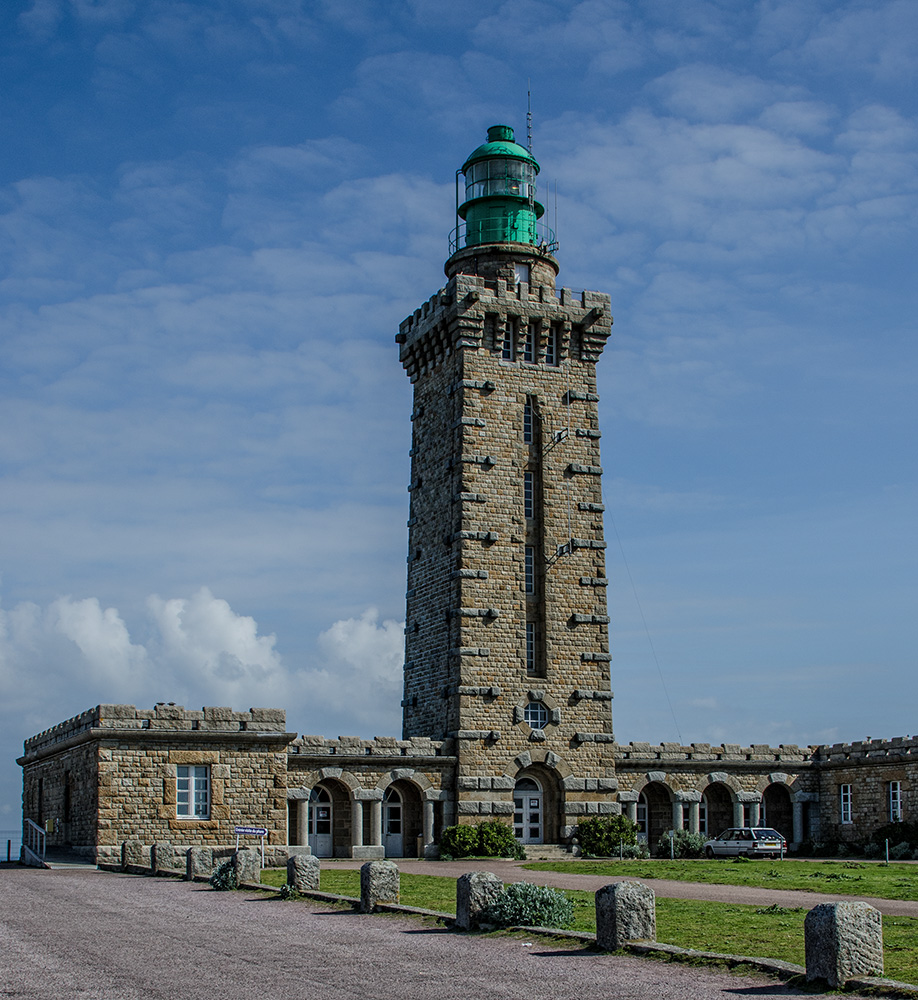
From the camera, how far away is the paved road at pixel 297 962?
11.8m

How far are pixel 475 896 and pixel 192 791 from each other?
1800 cm

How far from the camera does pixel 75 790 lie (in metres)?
34.8

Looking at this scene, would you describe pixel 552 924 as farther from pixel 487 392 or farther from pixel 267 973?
pixel 487 392

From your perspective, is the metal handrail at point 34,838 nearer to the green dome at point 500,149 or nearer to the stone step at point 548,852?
the stone step at point 548,852

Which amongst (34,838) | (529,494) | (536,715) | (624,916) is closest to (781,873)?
(536,715)

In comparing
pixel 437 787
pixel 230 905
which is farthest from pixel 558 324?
pixel 230 905

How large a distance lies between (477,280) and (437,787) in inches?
634

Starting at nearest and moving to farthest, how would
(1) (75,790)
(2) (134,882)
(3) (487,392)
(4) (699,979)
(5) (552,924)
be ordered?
(4) (699,979), (5) (552,924), (2) (134,882), (1) (75,790), (3) (487,392)

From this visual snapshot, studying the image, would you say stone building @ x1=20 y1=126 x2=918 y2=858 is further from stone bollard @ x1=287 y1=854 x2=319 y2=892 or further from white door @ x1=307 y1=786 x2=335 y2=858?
stone bollard @ x1=287 y1=854 x2=319 y2=892

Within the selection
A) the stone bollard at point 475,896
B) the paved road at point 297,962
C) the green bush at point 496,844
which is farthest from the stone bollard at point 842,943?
the green bush at point 496,844

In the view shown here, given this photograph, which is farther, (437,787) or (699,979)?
(437,787)

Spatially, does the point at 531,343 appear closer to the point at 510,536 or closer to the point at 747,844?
the point at 510,536

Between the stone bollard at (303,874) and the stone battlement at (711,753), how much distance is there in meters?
19.8

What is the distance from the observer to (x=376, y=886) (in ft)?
61.1
